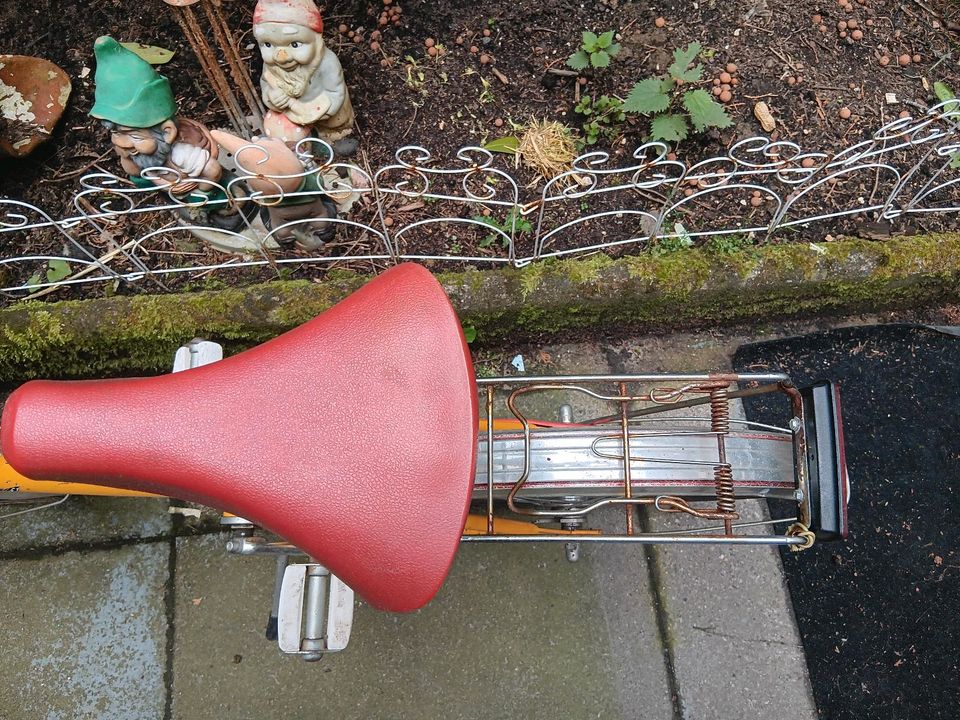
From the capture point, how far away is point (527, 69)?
8.54 feet

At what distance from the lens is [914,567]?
6.91 feet

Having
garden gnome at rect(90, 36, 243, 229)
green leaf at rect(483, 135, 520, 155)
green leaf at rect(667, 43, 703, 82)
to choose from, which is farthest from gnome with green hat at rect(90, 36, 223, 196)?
green leaf at rect(667, 43, 703, 82)

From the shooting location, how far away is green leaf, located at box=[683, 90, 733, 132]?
2.31 m

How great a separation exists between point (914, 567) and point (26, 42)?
3780 millimetres

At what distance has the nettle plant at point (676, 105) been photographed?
231cm

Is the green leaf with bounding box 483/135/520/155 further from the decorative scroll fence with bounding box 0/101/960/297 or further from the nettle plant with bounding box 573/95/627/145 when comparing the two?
the nettle plant with bounding box 573/95/627/145

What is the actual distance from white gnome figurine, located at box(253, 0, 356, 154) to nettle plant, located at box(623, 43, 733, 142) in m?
1.02

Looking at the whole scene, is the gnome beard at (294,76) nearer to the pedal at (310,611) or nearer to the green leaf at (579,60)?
the green leaf at (579,60)

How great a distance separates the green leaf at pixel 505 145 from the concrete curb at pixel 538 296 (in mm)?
534

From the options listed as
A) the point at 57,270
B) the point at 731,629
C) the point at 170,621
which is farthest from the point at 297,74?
the point at 731,629

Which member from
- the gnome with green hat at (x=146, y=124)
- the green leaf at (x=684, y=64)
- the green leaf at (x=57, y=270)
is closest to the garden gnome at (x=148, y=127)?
the gnome with green hat at (x=146, y=124)

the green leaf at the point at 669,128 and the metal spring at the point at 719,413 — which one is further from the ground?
the green leaf at the point at 669,128

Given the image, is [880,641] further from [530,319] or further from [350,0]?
[350,0]

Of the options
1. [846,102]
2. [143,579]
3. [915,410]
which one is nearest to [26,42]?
[143,579]
